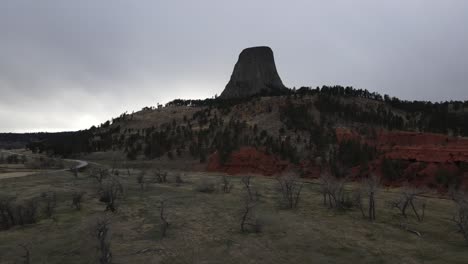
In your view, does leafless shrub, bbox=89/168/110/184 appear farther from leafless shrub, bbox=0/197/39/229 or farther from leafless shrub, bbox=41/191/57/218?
leafless shrub, bbox=0/197/39/229

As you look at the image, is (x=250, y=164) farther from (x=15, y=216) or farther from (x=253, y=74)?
(x=253, y=74)

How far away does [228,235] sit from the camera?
1313cm

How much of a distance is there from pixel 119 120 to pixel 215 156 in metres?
35.4

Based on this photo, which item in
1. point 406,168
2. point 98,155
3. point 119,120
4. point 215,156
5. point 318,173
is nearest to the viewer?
point 406,168

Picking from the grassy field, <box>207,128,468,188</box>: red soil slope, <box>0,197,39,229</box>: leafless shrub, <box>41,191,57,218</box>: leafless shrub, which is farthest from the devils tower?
<box>0,197,39,229</box>: leafless shrub

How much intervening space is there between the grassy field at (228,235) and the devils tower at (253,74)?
51401mm

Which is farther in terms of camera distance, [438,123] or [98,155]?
[98,155]

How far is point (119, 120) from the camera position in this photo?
6481 centimetres

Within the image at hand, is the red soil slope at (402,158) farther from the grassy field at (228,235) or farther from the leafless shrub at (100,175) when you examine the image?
the leafless shrub at (100,175)

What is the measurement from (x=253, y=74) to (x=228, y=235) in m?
59.0

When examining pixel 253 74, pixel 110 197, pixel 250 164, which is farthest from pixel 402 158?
pixel 253 74

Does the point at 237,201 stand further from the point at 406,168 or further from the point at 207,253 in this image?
the point at 406,168

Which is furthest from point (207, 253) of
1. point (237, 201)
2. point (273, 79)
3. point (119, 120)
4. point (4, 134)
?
point (4, 134)

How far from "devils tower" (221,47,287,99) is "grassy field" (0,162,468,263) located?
5140cm
